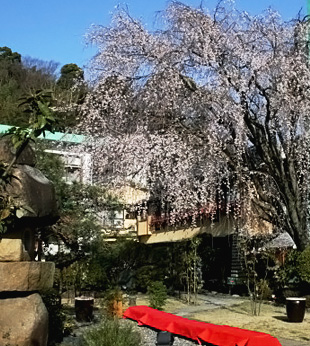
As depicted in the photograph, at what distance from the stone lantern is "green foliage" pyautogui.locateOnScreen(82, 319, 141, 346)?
1.02m

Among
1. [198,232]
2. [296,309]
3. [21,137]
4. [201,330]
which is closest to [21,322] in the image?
[21,137]

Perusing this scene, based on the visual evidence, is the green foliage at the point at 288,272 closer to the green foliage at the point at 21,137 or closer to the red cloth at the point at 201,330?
the red cloth at the point at 201,330

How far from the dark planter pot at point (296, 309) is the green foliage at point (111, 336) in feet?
17.2

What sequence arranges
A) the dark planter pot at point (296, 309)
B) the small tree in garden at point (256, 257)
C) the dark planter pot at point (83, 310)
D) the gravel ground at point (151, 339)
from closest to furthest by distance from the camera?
the gravel ground at point (151, 339)
the dark planter pot at point (83, 310)
the dark planter pot at point (296, 309)
the small tree in garden at point (256, 257)

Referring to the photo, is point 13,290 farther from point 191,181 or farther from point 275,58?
point 275,58

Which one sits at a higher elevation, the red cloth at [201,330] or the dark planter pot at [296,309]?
the dark planter pot at [296,309]

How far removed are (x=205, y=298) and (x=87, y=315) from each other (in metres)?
7.12

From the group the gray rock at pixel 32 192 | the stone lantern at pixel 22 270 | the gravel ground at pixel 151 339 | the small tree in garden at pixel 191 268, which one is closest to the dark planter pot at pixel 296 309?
the gravel ground at pixel 151 339

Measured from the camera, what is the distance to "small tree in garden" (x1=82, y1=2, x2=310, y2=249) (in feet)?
45.1

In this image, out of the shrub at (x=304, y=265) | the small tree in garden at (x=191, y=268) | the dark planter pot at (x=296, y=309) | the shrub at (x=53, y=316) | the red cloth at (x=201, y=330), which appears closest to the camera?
the red cloth at (x=201, y=330)

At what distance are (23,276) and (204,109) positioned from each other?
30.4 feet

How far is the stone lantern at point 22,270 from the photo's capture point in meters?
5.67

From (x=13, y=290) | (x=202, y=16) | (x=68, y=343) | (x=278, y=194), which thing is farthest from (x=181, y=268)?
(x=13, y=290)

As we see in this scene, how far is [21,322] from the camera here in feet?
18.7
